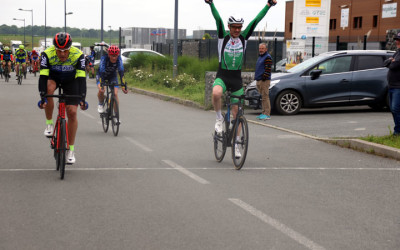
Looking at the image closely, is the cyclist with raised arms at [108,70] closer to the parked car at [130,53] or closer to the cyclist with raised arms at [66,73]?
the cyclist with raised arms at [66,73]

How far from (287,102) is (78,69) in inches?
354

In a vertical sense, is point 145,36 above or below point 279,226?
above

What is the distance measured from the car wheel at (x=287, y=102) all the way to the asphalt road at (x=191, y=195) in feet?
13.2

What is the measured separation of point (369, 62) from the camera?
54.5 feet

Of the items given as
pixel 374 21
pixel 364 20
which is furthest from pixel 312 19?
pixel 364 20

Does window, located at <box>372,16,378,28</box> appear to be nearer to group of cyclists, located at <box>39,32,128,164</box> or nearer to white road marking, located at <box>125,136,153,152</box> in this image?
white road marking, located at <box>125,136,153,152</box>

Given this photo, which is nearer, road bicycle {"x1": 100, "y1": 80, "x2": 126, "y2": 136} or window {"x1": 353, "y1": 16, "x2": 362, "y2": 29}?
road bicycle {"x1": 100, "y1": 80, "x2": 126, "y2": 136}

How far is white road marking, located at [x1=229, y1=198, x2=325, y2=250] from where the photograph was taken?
4973mm

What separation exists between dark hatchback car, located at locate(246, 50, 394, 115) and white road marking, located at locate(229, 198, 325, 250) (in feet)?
32.4

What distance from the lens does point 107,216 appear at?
5805mm

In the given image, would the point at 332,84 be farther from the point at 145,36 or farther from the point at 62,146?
the point at 145,36

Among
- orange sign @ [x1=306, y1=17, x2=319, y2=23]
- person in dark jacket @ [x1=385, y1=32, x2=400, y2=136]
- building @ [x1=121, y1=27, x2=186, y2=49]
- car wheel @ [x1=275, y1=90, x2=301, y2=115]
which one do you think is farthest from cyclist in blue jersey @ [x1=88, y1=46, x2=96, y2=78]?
building @ [x1=121, y1=27, x2=186, y2=49]

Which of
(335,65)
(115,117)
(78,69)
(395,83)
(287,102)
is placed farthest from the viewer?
(335,65)

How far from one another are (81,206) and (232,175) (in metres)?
2.44
